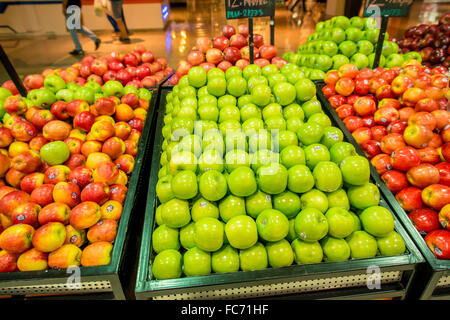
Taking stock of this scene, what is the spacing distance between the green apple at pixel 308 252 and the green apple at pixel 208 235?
41 centimetres

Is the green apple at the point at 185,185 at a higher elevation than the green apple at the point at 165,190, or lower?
higher

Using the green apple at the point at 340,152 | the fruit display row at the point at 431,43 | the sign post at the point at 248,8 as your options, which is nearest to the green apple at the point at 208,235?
the green apple at the point at 340,152

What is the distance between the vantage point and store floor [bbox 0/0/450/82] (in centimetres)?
671

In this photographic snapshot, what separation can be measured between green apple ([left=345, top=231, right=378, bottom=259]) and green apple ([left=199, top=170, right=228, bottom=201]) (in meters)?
0.74

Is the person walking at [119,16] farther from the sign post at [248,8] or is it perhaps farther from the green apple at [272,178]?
the green apple at [272,178]

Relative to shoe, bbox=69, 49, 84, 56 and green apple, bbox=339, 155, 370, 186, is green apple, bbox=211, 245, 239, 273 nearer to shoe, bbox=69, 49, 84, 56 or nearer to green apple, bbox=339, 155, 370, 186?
green apple, bbox=339, 155, 370, 186

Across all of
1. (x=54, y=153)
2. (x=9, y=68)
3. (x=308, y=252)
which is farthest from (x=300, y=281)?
(x=9, y=68)

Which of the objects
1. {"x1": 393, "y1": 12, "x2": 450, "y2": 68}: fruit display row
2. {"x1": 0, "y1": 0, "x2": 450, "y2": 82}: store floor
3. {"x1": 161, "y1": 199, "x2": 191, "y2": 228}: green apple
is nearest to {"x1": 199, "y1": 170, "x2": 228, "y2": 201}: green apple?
{"x1": 161, "y1": 199, "x2": 191, "y2": 228}: green apple

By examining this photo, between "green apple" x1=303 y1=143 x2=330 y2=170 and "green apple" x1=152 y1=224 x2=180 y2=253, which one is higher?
"green apple" x1=303 y1=143 x2=330 y2=170

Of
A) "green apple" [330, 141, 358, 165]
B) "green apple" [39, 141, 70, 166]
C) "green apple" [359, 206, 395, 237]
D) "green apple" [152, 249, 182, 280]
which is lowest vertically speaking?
"green apple" [152, 249, 182, 280]

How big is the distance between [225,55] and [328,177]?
6.85 ft

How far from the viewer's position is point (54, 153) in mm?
1963

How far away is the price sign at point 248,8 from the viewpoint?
2.39 metres

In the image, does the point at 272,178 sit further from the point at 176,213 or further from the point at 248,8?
the point at 248,8
